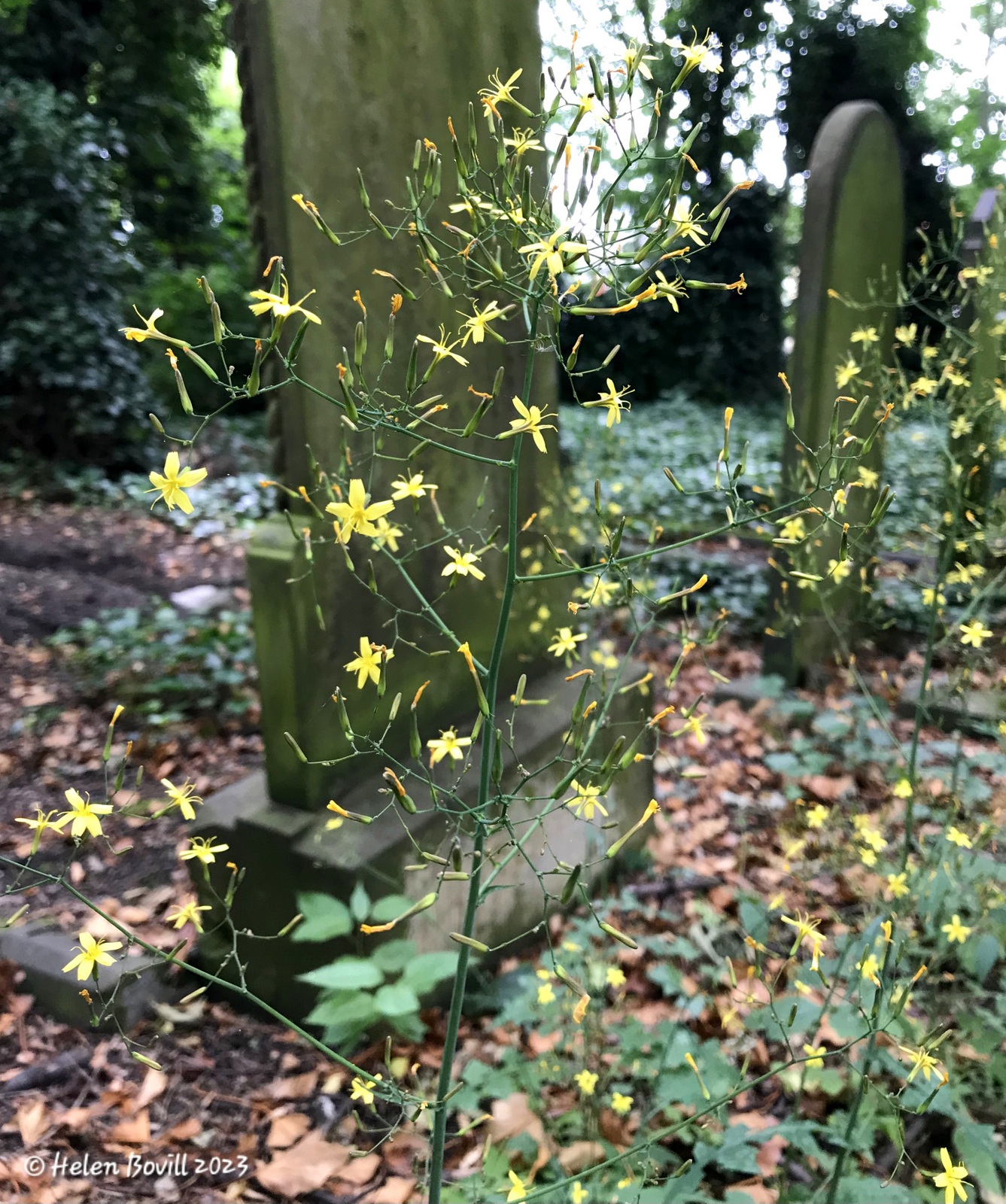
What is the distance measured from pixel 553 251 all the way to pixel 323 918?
1.55 metres

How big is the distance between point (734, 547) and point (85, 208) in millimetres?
5855

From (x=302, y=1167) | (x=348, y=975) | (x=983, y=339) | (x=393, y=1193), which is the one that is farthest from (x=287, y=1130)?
(x=983, y=339)

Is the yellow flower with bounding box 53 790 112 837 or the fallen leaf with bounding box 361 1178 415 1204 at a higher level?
the yellow flower with bounding box 53 790 112 837

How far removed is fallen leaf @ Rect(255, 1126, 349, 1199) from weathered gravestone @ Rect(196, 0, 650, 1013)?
42cm

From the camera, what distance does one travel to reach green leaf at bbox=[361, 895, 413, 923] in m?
1.90

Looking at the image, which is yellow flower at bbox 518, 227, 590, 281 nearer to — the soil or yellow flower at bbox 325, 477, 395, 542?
yellow flower at bbox 325, 477, 395, 542

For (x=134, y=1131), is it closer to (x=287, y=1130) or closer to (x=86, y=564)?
(x=287, y=1130)

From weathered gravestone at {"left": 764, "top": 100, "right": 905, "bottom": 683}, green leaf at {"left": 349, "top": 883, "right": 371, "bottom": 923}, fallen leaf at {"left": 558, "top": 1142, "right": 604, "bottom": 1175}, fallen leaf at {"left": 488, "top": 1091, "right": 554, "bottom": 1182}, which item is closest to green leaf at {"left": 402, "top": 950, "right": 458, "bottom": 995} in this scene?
green leaf at {"left": 349, "top": 883, "right": 371, "bottom": 923}

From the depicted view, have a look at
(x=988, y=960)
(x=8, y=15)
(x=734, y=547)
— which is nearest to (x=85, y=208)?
(x=8, y=15)

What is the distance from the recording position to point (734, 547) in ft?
19.9

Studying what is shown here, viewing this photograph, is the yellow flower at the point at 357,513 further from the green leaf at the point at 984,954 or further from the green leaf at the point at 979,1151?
the green leaf at the point at 984,954

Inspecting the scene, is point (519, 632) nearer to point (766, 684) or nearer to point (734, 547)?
point (766, 684)

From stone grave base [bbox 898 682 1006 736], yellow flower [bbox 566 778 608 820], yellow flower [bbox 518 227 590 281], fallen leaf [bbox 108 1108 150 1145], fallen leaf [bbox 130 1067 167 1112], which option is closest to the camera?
yellow flower [bbox 518 227 590 281]

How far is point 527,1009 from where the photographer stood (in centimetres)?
205
